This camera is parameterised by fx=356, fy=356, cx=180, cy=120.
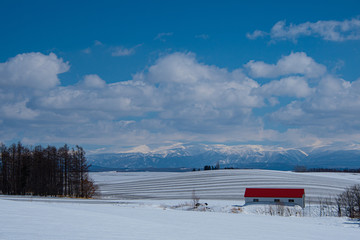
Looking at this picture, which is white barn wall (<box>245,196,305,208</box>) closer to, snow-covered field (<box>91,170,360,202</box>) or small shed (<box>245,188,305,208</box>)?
small shed (<box>245,188,305,208</box>)

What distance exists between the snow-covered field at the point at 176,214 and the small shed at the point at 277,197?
83.8 inches

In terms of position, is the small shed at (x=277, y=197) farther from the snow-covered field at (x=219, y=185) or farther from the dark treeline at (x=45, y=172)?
the dark treeline at (x=45, y=172)

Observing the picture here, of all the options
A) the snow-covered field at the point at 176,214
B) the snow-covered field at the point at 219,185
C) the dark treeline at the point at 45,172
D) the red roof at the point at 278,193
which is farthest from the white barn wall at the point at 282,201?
the dark treeline at the point at 45,172

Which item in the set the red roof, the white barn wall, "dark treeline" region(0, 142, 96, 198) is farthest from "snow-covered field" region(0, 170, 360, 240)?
"dark treeline" region(0, 142, 96, 198)

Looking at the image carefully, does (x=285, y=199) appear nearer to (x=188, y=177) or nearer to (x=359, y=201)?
(x=359, y=201)

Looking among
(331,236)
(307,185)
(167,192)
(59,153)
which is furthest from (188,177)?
(331,236)

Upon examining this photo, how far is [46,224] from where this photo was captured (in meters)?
12.4

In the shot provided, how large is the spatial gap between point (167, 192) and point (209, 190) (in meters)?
9.57

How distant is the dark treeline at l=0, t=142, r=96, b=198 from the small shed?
94.0ft

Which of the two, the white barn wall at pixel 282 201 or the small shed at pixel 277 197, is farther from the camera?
the small shed at pixel 277 197

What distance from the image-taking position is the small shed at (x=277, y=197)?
54969 millimetres

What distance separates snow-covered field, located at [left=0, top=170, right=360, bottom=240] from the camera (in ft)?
40.5

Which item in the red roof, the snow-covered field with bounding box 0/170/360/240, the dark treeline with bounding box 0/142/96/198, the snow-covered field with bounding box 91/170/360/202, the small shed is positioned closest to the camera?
the snow-covered field with bounding box 0/170/360/240

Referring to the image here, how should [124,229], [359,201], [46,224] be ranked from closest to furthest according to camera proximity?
[46,224] → [124,229] → [359,201]
